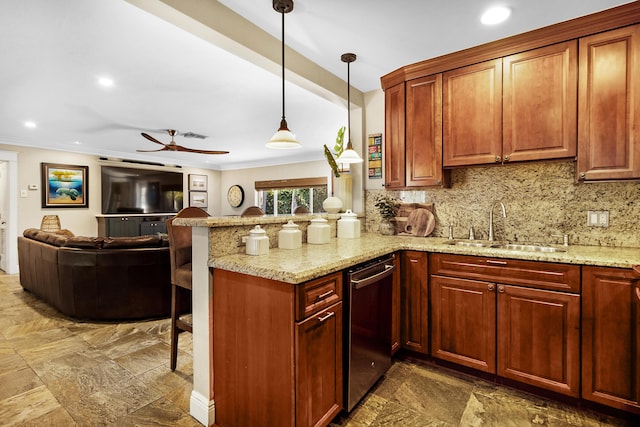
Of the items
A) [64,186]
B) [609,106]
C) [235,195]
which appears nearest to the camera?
[609,106]

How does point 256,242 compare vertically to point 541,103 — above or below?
below

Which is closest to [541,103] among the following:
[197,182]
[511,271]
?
[511,271]

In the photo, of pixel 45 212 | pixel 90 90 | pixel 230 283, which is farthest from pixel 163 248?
pixel 45 212

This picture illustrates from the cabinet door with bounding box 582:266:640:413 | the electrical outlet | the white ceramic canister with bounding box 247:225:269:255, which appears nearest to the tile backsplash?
the electrical outlet

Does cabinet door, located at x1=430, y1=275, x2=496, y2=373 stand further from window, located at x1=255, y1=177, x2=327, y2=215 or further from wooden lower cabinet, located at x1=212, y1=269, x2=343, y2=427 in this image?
window, located at x1=255, y1=177, x2=327, y2=215

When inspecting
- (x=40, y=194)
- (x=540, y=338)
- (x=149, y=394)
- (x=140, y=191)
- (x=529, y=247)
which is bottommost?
(x=149, y=394)

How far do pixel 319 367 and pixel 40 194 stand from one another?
6.77 meters

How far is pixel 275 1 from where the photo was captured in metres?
1.85

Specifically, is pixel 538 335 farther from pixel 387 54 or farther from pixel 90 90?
pixel 90 90

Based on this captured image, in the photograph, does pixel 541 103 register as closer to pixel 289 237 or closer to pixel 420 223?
pixel 420 223

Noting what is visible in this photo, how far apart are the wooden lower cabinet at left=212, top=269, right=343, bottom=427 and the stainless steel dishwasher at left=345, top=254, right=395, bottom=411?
73 millimetres

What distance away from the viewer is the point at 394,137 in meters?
2.83

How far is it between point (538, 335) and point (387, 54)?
2.27 m

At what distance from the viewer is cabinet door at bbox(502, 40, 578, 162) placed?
82.0 inches
